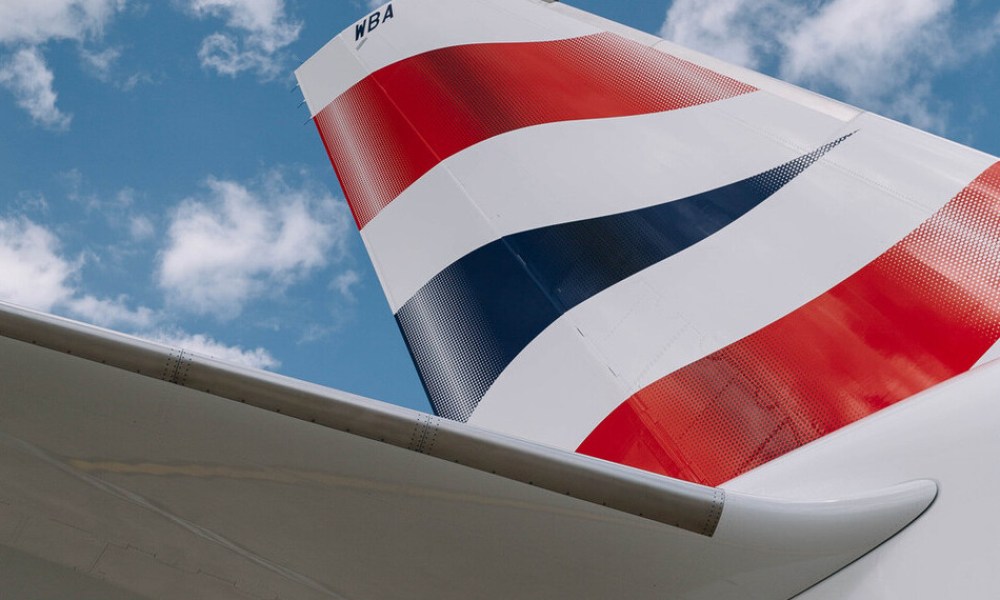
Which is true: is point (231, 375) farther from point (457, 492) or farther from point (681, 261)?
point (681, 261)

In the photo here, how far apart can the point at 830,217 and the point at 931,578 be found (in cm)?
206

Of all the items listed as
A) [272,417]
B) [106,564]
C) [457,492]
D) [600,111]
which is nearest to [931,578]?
[457,492]

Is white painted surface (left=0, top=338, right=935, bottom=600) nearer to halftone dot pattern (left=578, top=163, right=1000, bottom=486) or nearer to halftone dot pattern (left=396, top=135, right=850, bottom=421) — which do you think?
halftone dot pattern (left=578, top=163, right=1000, bottom=486)

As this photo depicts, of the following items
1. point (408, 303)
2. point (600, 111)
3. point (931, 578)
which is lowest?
point (931, 578)

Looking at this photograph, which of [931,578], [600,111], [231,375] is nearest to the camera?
[931,578]

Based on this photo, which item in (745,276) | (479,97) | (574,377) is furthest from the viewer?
(479,97)

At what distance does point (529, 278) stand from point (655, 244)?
65 cm

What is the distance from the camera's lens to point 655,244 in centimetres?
408

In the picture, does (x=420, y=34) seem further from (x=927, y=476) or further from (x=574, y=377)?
(x=927, y=476)

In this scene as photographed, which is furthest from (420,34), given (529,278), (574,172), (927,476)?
(927,476)

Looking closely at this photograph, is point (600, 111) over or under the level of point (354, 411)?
over

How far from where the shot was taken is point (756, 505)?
7.60 feet

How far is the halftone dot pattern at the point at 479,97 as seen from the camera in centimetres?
473

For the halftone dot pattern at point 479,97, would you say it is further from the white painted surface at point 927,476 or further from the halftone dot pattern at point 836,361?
the white painted surface at point 927,476
